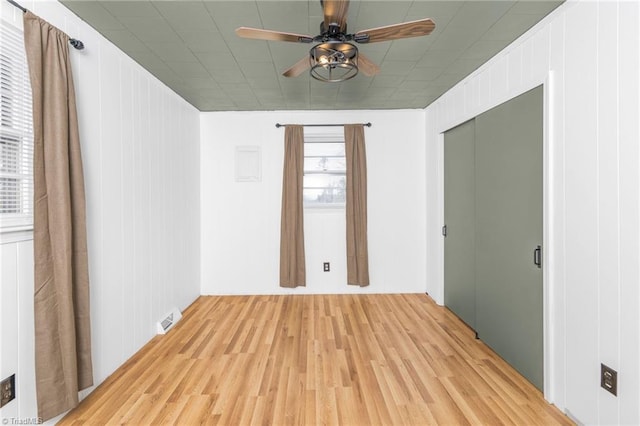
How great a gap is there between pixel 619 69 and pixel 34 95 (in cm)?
299

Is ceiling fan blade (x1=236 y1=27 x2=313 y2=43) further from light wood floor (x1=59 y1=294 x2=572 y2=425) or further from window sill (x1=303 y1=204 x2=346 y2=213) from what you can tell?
window sill (x1=303 y1=204 x2=346 y2=213)

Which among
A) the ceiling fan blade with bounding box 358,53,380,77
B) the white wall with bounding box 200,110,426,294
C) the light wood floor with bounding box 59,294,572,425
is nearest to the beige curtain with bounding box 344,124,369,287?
the white wall with bounding box 200,110,426,294

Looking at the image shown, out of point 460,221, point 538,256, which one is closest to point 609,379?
point 538,256

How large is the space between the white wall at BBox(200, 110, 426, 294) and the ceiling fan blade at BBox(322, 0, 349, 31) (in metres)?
2.48

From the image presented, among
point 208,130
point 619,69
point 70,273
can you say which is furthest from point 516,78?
point 208,130

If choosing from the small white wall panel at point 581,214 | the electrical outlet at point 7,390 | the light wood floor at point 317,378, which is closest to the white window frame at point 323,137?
the light wood floor at point 317,378

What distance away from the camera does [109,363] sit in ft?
7.39

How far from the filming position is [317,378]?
7.27 ft

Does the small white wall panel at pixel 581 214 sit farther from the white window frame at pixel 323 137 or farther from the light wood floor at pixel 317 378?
the white window frame at pixel 323 137

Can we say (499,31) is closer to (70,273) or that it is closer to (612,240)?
(612,240)

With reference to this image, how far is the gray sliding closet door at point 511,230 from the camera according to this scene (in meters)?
2.13

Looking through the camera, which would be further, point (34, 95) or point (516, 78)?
point (516, 78)

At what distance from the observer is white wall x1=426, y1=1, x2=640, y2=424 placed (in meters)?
1.48

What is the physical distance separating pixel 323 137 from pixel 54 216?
3.14 metres
